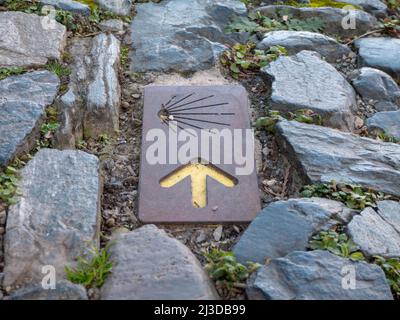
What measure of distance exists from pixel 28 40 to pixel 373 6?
2.59m

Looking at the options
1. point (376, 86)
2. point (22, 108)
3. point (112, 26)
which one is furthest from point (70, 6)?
point (376, 86)

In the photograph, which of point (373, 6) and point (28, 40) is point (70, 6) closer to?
point (28, 40)

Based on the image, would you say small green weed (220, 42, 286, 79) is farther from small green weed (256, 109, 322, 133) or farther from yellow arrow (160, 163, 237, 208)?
yellow arrow (160, 163, 237, 208)

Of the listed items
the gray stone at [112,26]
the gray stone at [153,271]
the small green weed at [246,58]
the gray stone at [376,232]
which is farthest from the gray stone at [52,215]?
the gray stone at [112,26]

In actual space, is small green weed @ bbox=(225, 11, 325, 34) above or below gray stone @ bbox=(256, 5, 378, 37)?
below

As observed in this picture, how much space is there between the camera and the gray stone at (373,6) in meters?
4.44

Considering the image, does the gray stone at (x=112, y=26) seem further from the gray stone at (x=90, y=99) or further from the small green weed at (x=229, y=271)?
the small green weed at (x=229, y=271)

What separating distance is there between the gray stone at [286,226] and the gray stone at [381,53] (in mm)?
1472

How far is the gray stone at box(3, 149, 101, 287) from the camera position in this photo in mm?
2291

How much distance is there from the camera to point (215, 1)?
4293 mm

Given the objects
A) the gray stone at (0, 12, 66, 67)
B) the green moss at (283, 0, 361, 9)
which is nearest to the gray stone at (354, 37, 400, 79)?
the green moss at (283, 0, 361, 9)

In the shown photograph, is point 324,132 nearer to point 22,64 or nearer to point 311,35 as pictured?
point 311,35

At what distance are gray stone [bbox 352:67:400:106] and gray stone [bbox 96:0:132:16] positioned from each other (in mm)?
1679

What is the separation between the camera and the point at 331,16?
13.9 feet
